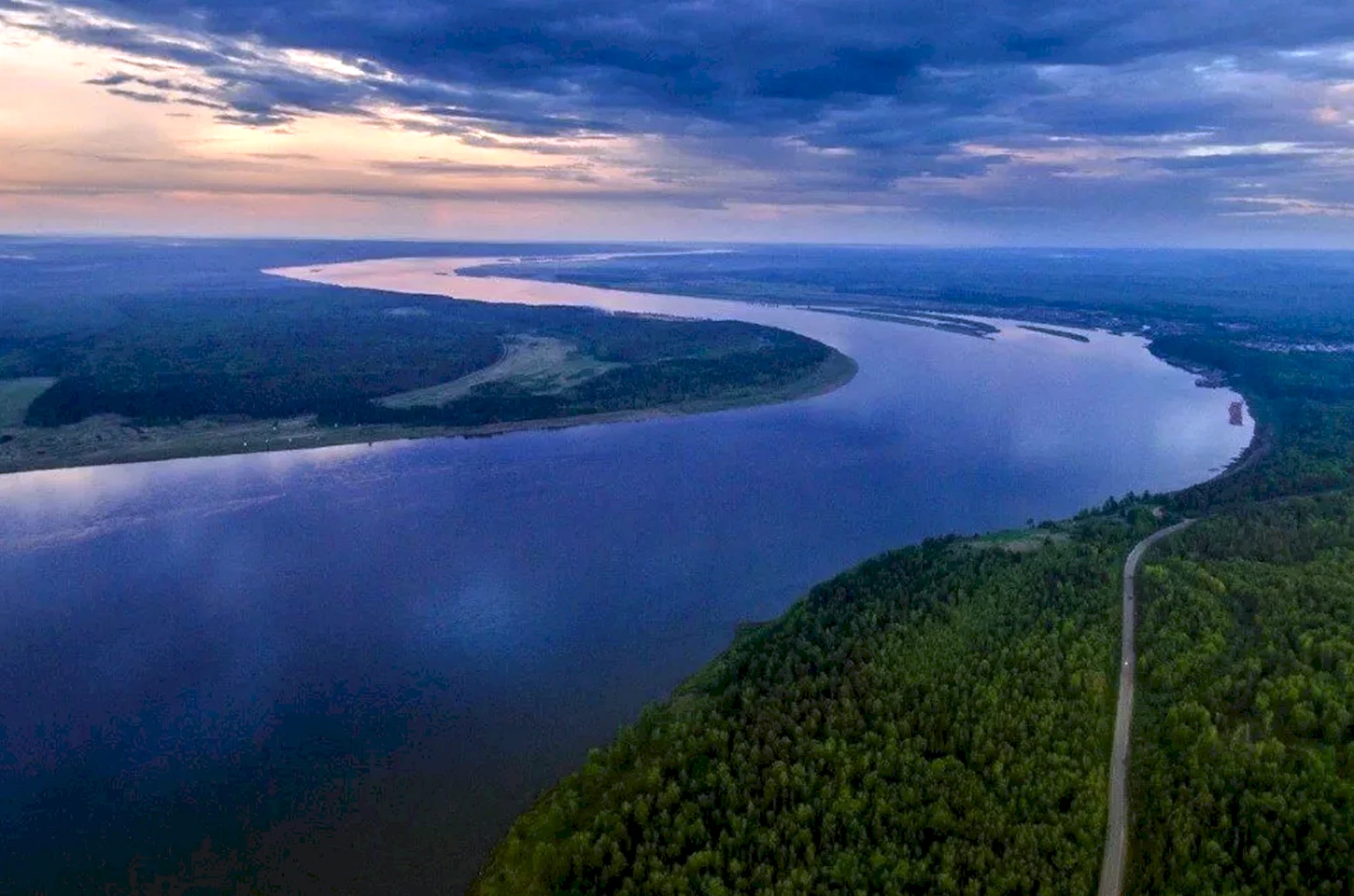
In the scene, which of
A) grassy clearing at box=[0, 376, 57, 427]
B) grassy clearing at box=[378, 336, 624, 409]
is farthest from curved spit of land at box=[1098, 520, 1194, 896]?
grassy clearing at box=[0, 376, 57, 427]

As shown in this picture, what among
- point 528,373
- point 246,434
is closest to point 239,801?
point 246,434

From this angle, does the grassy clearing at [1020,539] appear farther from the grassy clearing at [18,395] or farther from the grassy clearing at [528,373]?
the grassy clearing at [18,395]

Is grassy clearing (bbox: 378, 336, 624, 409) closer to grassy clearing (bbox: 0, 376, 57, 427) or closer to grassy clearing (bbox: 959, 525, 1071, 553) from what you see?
grassy clearing (bbox: 0, 376, 57, 427)

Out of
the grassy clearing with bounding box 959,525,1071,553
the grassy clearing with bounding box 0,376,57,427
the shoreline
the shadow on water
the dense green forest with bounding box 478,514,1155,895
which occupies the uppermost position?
the grassy clearing with bounding box 959,525,1071,553

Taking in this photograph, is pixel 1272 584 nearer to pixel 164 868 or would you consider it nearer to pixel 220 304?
pixel 164 868

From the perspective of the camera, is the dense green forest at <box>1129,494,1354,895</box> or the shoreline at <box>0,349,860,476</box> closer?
the dense green forest at <box>1129,494,1354,895</box>

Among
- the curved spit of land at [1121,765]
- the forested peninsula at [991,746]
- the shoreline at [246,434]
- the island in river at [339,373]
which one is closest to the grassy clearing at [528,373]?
the island in river at [339,373]

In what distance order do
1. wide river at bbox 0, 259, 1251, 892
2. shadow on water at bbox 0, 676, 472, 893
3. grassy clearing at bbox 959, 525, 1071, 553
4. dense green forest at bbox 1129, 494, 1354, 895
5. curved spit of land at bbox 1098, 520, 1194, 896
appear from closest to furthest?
dense green forest at bbox 1129, 494, 1354, 895 → curved spit of land at bbox 1098, 520, 1194, 896 → shadow on water at bbox 0, 676, 472, 893 → wide river at bbox 0, 259, 1251, 892 → grassy clearing at bbox 959, 525, 1071, 553
